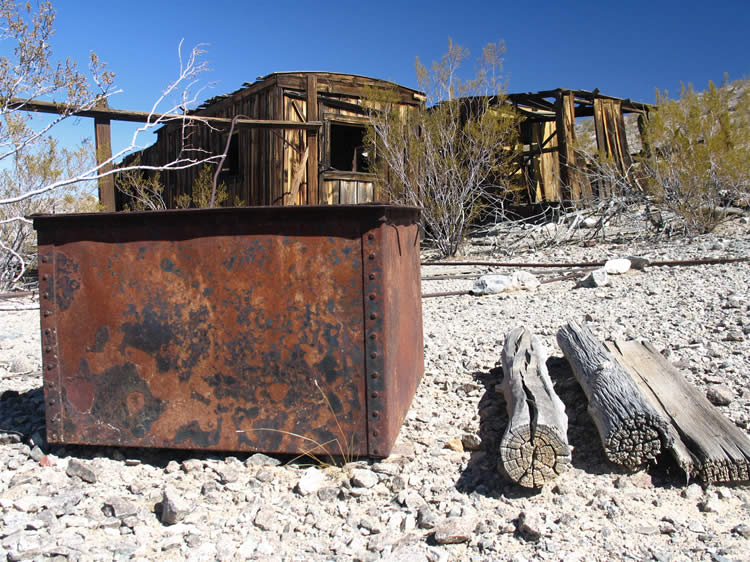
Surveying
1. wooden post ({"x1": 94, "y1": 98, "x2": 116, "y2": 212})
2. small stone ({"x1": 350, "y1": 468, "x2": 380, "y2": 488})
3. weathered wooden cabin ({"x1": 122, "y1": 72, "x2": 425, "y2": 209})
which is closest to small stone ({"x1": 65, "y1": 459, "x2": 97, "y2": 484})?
small stone ({"x1": 350, "y1": 468, "x2": 380, "y2": 488})

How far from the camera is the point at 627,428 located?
2.59 metres

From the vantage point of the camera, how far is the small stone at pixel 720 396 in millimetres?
3180

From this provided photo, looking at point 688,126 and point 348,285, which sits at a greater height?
point 688,126

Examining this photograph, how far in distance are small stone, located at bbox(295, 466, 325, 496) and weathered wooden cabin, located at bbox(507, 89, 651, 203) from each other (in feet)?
31.2

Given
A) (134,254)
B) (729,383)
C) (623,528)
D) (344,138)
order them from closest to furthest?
(623,528)
(134,254)
(729,383)
(344,138)

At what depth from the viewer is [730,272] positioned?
6215 millimetres

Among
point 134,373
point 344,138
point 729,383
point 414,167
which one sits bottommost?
point 729,383

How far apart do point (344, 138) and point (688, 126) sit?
7.50 meters

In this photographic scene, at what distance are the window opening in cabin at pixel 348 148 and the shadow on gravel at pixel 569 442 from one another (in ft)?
29.2

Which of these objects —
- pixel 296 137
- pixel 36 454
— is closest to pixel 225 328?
pixel 36 454

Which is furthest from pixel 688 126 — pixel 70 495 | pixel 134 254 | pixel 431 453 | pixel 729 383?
pixel 70 495

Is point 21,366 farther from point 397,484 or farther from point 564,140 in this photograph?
point 564,140

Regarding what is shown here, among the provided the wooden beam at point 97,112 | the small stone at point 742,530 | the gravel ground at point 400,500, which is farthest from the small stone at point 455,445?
the wooden beam at point 97,112

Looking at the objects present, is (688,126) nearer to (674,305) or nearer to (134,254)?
(674,305)
